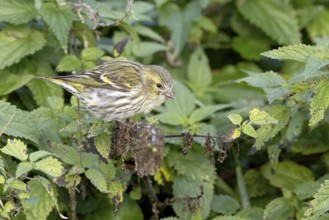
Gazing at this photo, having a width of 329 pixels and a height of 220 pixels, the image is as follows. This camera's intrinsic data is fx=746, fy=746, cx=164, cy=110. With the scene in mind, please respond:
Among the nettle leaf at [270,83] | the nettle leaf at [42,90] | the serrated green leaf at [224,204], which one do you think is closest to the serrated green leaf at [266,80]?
the nettle leaf at [270,83]

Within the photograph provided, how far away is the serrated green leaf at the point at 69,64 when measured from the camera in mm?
4246

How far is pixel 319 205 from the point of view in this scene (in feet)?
11.1

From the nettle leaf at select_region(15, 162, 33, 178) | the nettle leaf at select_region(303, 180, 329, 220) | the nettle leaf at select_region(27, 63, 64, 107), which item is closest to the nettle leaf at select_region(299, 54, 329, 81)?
the nettle leaf at select_region(303, 180, 329, 220)

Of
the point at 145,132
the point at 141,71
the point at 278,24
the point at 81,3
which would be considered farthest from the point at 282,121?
the point at 278,24

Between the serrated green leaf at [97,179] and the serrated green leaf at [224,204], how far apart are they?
2.84 feet

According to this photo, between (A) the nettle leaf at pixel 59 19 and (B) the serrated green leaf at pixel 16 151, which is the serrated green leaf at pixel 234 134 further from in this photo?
(A) the nettle leaf at pixel 59 19

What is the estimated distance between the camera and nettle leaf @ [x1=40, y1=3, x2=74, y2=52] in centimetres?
420

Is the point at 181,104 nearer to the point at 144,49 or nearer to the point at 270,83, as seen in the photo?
the point at 144,49

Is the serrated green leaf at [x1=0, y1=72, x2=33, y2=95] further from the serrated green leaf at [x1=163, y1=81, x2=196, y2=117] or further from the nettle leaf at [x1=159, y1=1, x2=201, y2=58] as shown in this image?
the nettle leaf at [x1=159, y1=1, x2=201, y2=58]

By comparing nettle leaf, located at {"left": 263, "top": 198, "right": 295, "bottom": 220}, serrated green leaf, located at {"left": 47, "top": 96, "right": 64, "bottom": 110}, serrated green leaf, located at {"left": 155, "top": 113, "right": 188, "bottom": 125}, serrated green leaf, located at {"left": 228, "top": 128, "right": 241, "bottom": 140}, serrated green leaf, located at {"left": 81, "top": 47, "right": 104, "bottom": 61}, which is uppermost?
serrated green leaf, located at {"left": 81, "top": 47, "right": 104, "bottom": 61}

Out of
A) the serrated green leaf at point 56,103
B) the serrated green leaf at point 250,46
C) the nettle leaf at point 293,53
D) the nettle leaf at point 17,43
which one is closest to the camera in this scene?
the nettle leaf at point 293,53

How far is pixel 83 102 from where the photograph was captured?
145 inches

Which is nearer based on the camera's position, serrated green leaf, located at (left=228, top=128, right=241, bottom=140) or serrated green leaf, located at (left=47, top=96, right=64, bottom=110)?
serrated green leaf, located at (left=228, top=128, right=241, bottom=140)

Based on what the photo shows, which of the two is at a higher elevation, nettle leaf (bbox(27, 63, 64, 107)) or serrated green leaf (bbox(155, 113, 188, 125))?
nettle leaf (bbox(27, 63, 64, 107))
